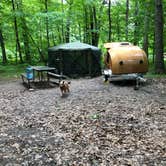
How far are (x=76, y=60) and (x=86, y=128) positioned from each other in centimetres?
1133

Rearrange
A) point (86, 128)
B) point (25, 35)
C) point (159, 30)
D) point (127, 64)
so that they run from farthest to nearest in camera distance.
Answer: point (25, 35) → point (159, 30) → point (127, 64) → point (86, 128)

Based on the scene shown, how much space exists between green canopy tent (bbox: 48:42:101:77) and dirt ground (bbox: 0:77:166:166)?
6.70 meters

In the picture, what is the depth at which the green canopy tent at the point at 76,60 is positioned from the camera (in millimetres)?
17531

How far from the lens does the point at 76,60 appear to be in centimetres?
1772

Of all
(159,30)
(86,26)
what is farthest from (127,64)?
(86,26)

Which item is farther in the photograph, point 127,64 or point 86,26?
point 86,26

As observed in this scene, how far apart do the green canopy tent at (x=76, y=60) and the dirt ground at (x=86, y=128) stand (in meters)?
6.70

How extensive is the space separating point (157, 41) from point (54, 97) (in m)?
6.47

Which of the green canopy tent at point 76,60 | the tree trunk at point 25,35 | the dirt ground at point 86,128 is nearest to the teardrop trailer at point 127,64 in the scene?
the dirt ground at point 86,128

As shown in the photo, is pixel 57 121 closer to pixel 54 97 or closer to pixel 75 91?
pixel 54 97

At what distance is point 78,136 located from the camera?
6.17 metres

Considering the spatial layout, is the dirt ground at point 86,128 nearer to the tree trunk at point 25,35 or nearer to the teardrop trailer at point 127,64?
the teardrop trailer at point 127,64

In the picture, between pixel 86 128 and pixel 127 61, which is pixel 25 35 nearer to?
pixel 127 61

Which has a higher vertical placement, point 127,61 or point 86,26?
point 86,26
